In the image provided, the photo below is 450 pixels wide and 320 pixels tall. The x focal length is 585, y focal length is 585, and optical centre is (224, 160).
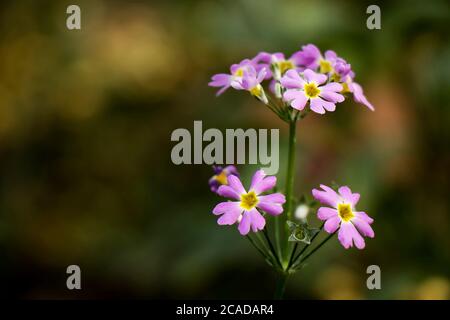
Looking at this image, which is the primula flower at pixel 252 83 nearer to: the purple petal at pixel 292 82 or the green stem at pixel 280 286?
the purple petal at pixel 292 82

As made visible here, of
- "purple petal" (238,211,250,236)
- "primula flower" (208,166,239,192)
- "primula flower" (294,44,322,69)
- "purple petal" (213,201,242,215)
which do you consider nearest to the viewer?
"purple petal" (238,211,250,236)

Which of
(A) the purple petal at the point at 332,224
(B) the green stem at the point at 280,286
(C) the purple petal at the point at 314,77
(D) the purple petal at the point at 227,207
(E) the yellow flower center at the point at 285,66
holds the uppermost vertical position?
(E) the yellow flower center at the point at 285,66

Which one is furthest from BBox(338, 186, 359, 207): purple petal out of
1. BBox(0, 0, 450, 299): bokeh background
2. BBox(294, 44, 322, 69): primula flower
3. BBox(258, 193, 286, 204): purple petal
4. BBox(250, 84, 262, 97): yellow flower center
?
BBox(0, 0, 450, 299): bokeh background

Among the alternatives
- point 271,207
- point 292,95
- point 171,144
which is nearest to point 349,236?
point 271,207

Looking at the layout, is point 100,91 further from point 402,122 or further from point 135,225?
point 402,122

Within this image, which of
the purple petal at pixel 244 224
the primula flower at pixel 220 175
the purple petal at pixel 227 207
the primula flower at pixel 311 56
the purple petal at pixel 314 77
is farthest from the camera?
the primula flower at pixel 311 56

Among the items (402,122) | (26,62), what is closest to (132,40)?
(26,62)

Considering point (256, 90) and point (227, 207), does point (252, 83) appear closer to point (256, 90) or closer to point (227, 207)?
point (256, 90)

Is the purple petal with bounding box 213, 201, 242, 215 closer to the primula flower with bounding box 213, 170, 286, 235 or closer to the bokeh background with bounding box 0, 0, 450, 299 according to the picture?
the primula flower with bounding box 213, 170, 286, 235

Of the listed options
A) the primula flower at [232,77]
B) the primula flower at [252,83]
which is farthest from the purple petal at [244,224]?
the primula flower at [232,77]
